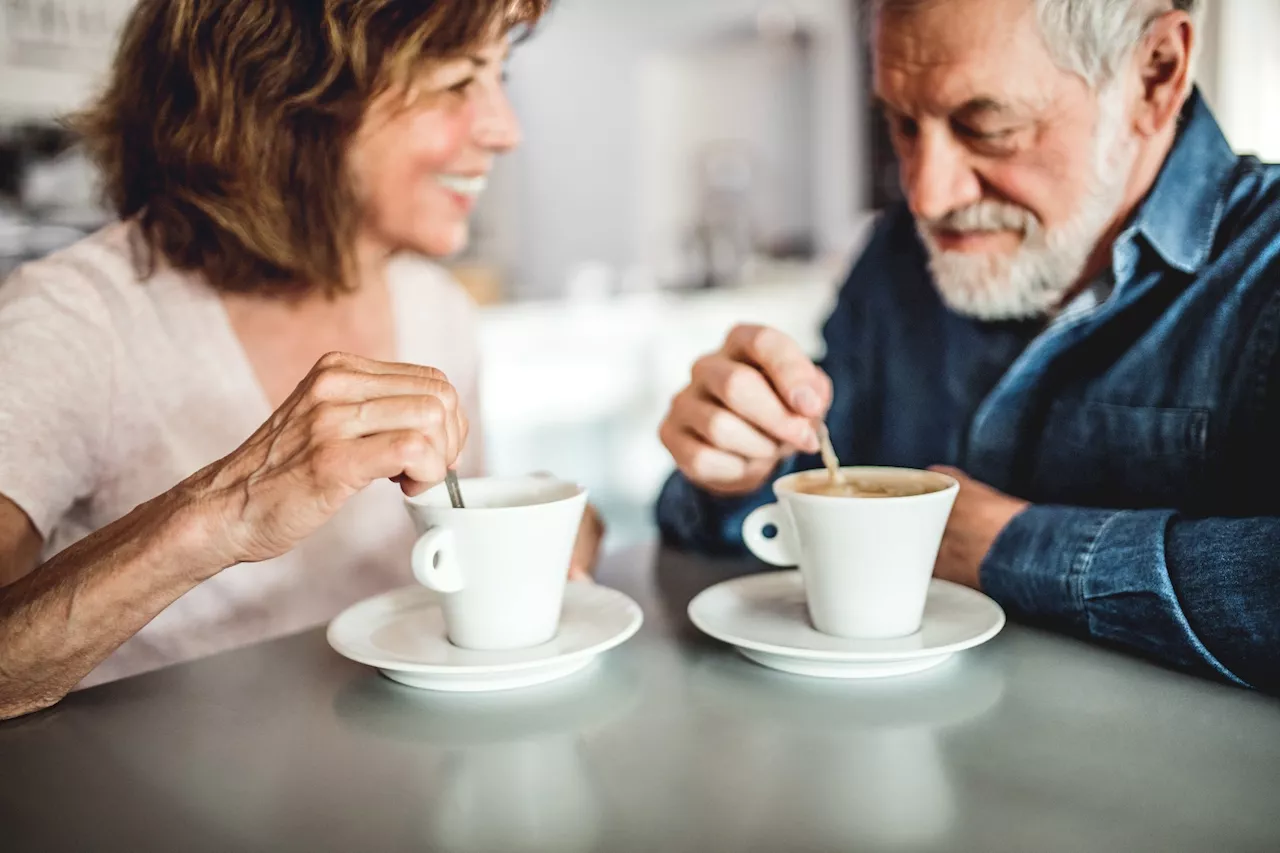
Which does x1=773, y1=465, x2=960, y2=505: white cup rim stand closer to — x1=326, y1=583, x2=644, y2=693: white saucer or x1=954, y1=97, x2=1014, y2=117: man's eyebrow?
x1=326, y1=583, x2=644, y2=693: white saucer

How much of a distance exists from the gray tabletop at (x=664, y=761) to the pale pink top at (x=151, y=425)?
1.01ft

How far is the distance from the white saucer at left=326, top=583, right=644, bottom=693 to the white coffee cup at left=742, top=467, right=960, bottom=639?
147mm

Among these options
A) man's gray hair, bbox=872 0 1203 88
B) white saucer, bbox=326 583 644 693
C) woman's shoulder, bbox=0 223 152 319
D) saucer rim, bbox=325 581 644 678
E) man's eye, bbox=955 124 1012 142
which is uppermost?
man's gray hair, bbox=872 0 1203 88

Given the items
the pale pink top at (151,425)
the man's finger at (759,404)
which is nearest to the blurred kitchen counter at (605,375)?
the pale pink top at (151,425)

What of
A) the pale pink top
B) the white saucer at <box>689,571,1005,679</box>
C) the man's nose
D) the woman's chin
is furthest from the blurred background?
the white saucer at <box>689,571,1005,679</box>

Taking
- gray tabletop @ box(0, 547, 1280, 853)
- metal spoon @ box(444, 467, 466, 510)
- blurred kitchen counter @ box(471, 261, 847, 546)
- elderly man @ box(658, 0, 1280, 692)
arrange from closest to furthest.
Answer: gray tabletop @ box(0, 547, 1280, 853), metal spoon @ box(444, 467, 466, 510), elderly man @ box(658, 0, 1280, 692), blurred kitchen counter @ box(471, 261, 847, 546)

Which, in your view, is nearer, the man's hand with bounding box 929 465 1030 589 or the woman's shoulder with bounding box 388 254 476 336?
the man's hand with bounding box 929 465 1030 589

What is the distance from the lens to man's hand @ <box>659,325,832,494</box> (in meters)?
1.00

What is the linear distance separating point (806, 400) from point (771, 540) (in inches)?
5.5

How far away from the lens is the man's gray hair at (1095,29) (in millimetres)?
1086

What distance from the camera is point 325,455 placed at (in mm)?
742

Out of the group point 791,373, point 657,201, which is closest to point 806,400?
point 791,373

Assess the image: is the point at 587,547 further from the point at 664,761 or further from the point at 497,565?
the point at 664,761

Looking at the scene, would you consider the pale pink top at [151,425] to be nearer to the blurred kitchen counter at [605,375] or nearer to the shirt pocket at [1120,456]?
the shirt pocket at [1120,456]
